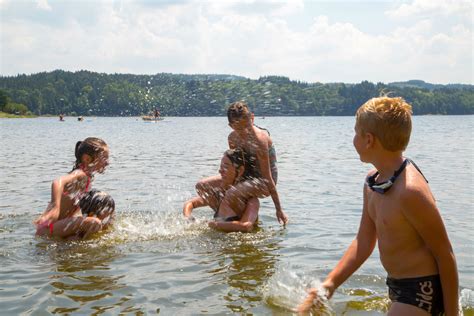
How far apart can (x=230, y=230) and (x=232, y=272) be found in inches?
84.1

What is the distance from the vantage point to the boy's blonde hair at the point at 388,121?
3408mm

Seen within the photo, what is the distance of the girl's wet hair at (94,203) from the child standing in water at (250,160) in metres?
1.84

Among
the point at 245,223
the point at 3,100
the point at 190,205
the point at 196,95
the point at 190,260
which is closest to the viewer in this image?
the point at 190,260

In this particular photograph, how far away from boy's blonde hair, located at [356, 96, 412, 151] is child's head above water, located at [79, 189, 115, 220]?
570 cm

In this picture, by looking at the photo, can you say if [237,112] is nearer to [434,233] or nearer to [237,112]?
[237,112]

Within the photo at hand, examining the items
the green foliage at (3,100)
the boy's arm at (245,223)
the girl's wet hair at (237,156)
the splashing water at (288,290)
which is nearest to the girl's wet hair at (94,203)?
the boy's arm at (245,223)

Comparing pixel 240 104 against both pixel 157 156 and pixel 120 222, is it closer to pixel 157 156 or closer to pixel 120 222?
pixel 120 222

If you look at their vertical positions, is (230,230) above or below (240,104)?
below

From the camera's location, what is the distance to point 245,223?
8.55 metres

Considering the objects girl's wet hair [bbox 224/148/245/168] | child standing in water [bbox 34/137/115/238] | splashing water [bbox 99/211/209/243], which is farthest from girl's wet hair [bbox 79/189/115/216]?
girl's wet hair [bbox 224/148/245/168]

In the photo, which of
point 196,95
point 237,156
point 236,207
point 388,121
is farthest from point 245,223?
point 196,95

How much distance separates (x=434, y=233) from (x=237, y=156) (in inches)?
219

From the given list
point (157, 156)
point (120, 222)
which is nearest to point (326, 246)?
point (120, 222)

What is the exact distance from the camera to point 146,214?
33.7 feet
